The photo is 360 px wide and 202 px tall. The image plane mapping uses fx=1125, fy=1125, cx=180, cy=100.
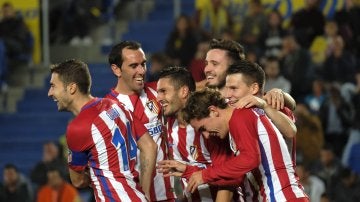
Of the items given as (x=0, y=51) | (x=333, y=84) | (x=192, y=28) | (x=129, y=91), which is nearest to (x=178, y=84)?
(x=129, y=91)

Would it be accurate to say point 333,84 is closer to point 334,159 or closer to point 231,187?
point 334,159

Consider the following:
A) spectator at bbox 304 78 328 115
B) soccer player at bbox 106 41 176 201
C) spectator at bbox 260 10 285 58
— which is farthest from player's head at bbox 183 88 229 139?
spectator at bbox 260 10 285 58

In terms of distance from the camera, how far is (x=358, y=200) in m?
13.0

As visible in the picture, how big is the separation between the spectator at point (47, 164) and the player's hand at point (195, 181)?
662 cm

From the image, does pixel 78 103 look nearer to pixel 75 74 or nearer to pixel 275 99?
pixel 75 74

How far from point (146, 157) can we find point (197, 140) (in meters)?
0.50

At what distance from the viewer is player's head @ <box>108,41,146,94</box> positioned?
919 centimetres

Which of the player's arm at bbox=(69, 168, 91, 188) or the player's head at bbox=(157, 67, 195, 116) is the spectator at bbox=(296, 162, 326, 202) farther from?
the player's arm at bbox=(69, 168, 91, 188)

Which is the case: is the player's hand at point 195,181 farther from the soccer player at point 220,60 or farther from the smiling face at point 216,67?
the smiling face at point 216,67

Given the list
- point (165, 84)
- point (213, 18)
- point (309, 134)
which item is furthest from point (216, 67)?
point (213, 18)

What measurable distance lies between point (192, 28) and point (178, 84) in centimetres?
704

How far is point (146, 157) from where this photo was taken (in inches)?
336

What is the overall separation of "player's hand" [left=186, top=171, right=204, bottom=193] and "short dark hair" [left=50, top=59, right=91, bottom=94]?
997 millimetres

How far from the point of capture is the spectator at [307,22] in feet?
50.8
